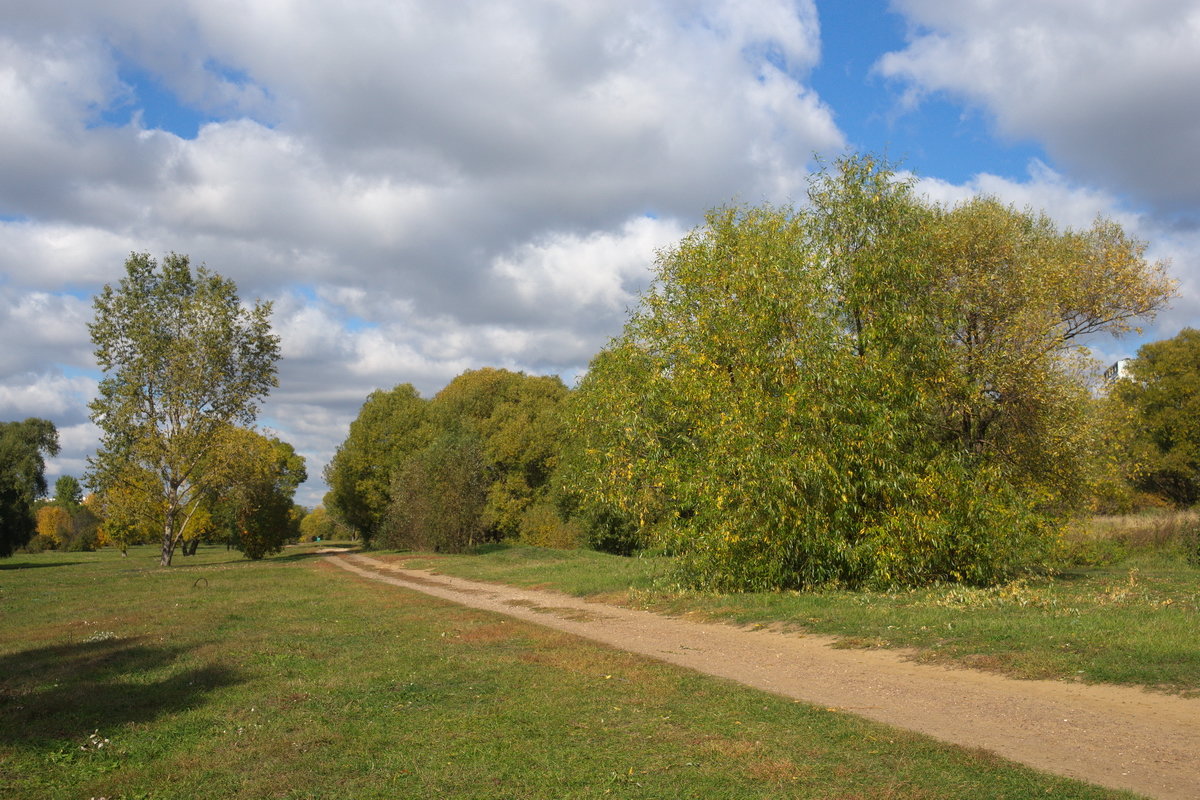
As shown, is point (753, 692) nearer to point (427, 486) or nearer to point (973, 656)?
point (973, 656)

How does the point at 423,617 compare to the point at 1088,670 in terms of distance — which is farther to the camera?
the point at 423,617

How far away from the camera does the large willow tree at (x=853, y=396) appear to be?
1515cm

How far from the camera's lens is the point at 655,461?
18.1 metres

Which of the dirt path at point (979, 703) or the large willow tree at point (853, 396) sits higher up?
the large willow tree at point (853, 396)

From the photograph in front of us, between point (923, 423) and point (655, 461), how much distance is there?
18.4 feet

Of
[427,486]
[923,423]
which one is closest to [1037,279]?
[923,423]

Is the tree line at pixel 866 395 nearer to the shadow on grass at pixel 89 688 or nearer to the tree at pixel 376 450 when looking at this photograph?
the shadow on grass at pixel 89 688

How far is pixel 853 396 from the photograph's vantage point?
15648 mm

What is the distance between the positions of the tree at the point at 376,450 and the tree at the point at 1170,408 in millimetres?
44784

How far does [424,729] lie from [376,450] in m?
56.3

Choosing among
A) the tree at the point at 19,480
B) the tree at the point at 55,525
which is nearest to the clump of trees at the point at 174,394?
the tree at the point at 19,480

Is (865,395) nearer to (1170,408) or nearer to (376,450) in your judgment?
(1170,408)

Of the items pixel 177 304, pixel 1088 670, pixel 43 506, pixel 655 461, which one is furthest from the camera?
pixel 43 506

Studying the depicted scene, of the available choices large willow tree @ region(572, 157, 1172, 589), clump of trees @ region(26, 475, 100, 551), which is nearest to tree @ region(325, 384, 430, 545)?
clump of trees @ region(26, 475, 100, 551)
